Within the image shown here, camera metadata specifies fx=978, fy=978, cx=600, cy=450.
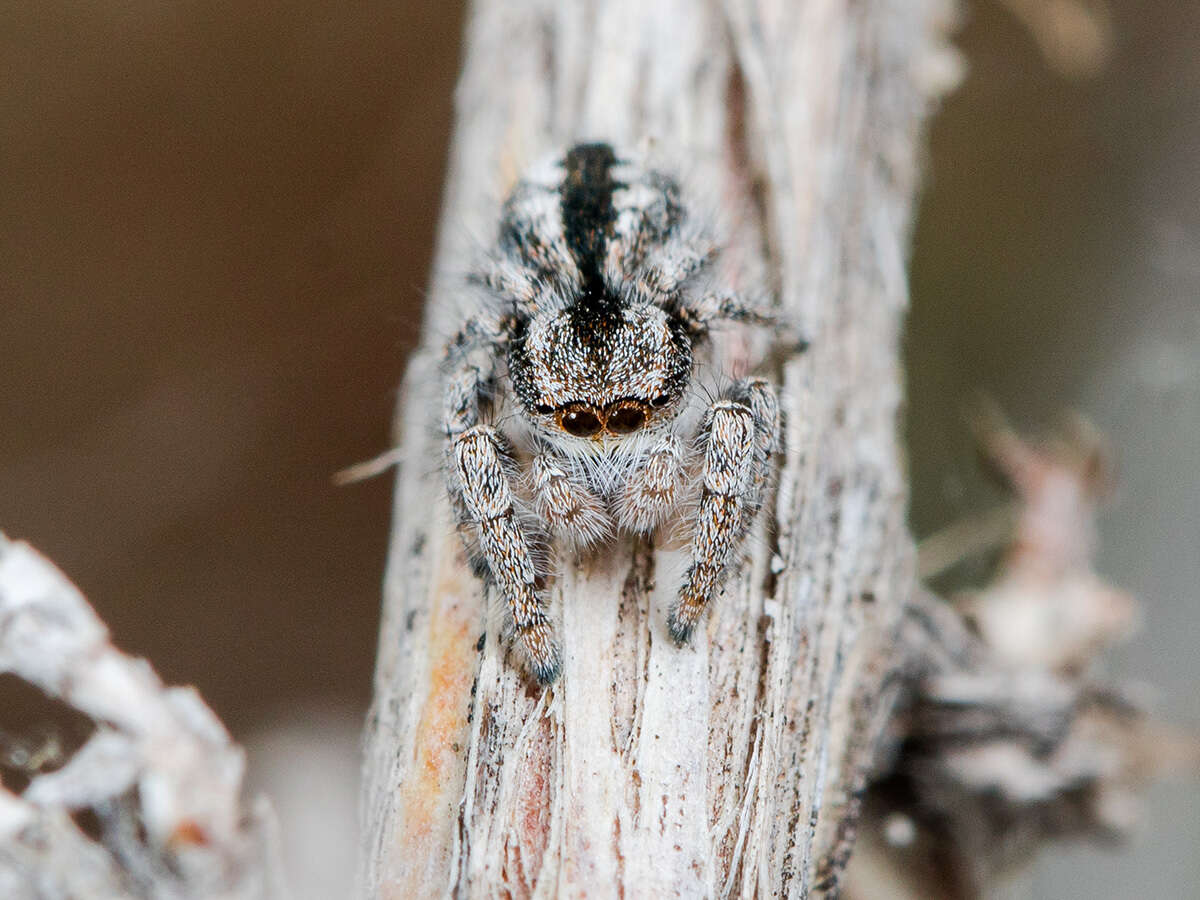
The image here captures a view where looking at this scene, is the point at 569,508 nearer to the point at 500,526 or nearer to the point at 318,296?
the point at 500,526

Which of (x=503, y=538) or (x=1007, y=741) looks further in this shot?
(x=1007, y=741)

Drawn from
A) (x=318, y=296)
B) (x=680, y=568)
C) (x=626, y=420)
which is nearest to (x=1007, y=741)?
(x=680, y=568)

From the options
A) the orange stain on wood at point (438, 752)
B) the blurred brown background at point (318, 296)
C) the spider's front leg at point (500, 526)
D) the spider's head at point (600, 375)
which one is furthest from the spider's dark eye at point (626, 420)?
the blurred brown background at point (318, 296)

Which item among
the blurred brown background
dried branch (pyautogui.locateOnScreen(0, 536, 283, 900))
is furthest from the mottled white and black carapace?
the blurred brown background

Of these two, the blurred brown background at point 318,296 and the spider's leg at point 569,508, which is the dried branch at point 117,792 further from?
the blurred brown background at point 318,296

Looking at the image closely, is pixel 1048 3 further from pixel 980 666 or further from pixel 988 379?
pixel 980 666

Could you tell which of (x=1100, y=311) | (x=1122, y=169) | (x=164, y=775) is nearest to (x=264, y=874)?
(x=164, y=775)
